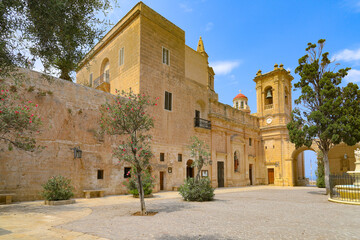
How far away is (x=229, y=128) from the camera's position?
87.7 feet

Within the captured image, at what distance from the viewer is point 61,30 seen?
566cm

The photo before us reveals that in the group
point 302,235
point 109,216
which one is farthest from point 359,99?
point 109,216

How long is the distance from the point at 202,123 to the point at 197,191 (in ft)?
35.7

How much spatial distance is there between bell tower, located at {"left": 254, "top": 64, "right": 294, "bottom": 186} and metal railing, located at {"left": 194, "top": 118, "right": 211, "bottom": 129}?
10.2m

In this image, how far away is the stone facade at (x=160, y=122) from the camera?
13.7 metres

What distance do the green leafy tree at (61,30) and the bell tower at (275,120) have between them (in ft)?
88.6

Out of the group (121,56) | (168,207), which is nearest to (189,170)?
(121,56)

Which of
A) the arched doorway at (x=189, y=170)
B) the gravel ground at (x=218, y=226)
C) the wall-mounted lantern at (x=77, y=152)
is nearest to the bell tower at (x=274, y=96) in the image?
the arched doorway at (x=189, y=170)

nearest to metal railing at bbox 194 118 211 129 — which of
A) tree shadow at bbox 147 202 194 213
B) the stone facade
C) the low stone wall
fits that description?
the stone facade

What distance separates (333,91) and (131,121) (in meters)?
14.1

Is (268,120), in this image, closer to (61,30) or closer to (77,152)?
(77,152)

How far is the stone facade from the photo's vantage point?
13.7m

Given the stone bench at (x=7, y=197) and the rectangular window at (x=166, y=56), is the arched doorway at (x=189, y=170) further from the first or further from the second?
the stone bench at (x=7, y=197)

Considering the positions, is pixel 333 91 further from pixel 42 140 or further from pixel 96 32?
pixel 42 140
